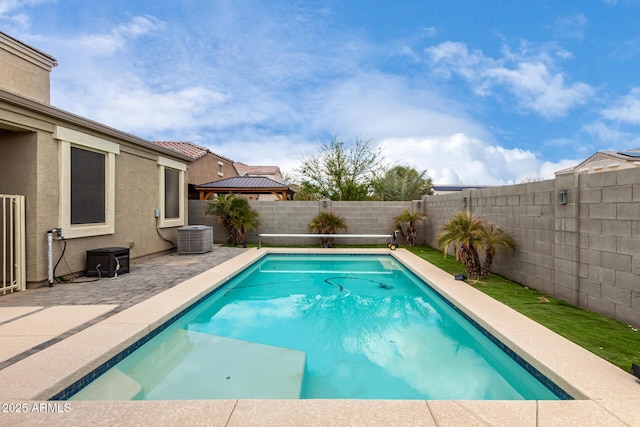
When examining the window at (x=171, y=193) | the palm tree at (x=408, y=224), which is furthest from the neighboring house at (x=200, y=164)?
the palm tree at (x=408, y=224)

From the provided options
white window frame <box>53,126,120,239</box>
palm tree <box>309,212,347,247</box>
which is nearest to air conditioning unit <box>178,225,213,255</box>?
white window frame <box>53,126,120,239</box>

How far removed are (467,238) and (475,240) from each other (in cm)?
16

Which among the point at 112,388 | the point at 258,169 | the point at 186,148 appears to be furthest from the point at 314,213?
the point at 258,169

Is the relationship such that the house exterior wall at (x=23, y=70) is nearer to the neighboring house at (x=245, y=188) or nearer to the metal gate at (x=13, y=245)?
the metal gate at (x=13, y=245)

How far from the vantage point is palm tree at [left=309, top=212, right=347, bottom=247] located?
13.0 meters

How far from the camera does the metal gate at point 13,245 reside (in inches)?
234

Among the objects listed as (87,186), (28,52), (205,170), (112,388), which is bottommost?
(112,388)

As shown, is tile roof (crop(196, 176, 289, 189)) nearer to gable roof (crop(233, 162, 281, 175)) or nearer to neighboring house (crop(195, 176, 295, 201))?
neighboring house (crop(195, 176, 295, 201))

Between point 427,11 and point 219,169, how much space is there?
17.2 m

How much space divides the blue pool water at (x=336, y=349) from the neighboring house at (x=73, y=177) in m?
3.48

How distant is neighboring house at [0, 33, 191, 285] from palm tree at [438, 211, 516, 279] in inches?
318

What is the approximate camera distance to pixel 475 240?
698 cm

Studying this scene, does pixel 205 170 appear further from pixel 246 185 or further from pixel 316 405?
pixel 316 405

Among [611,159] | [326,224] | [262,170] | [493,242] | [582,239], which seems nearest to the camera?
[582,239]
